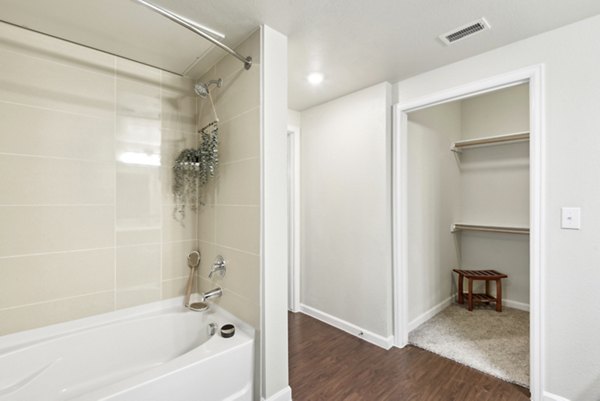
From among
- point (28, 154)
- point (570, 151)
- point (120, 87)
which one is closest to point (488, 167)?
point (570, 151)

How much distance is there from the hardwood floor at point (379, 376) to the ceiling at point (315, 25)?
232cm

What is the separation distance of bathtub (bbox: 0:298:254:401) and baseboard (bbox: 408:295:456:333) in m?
1.79

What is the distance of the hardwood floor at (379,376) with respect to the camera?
180cm

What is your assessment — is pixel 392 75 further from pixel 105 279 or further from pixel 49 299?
pixel 49 299

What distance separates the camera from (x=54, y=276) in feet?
5.55

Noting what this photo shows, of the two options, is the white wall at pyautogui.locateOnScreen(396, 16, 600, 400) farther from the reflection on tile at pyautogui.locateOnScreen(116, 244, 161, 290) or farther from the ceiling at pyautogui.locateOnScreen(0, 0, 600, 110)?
the reflection on tile at pyautogui.locateOnScreen(116, 244, 161, 290)

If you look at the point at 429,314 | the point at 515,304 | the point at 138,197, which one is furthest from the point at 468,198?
the point at 138,197

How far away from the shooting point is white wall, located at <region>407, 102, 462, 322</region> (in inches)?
107

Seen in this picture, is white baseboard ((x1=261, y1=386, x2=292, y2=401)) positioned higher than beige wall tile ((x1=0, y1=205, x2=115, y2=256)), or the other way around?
beige wall tile ((x1=0, y1=205, x2=115, y2=256))

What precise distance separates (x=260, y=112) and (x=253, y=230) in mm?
714

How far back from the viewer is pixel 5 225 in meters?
1.55

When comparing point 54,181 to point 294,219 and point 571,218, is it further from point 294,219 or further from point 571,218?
point 571,218

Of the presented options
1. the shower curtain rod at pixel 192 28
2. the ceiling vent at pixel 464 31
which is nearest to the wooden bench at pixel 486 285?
the ceiling vent at pixel 464 31

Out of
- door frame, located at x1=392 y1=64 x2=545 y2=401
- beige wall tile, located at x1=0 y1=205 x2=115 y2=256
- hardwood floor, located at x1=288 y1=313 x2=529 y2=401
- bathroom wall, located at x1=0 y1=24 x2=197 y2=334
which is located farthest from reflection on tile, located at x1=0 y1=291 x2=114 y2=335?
door frame, located at x1=392 y1=64 x2=545 y2=401
